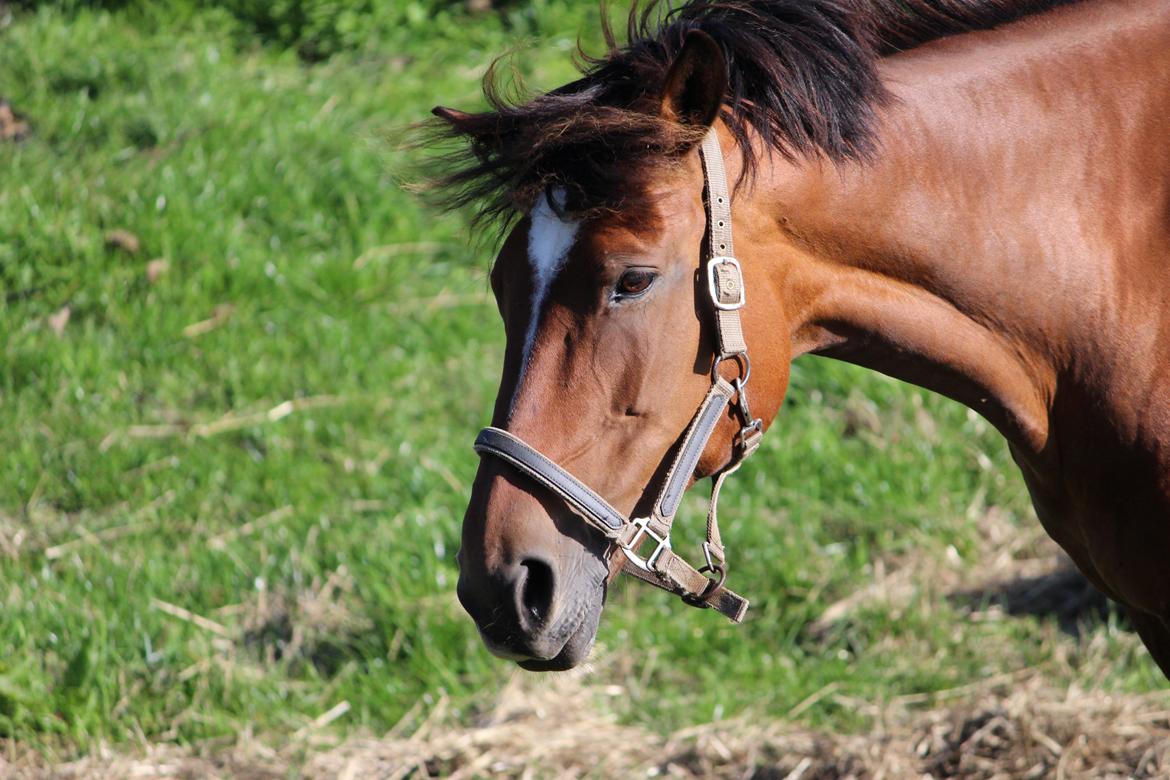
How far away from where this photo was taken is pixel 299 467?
4.75m

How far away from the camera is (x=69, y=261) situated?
17.9 ft

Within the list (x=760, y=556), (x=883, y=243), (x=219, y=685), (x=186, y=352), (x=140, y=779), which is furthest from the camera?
(x=186, y=352)

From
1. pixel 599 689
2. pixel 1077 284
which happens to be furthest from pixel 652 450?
pixel 599 689

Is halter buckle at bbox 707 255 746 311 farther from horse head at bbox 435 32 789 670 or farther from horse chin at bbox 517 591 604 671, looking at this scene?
horse chin at bbox 517 591 604 671

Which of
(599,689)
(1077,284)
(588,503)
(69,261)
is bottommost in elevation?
(599,689)

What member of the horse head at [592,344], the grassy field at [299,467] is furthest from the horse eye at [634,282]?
the grassy field at [299,467]

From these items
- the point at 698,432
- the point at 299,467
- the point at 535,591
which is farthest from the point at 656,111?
the point at 299,467

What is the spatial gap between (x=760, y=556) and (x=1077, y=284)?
2168 mm

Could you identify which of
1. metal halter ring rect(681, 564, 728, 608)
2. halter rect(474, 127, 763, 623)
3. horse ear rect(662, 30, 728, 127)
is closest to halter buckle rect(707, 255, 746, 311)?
halter rect(474, 127, 763, 623)

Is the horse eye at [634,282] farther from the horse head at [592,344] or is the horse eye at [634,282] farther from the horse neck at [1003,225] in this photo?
the horse neck at [1003,225]

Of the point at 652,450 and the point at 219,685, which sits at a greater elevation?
the point at 652,450

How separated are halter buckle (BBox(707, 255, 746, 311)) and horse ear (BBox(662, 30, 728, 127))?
0.25 metres

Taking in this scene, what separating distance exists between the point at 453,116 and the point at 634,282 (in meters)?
0.56

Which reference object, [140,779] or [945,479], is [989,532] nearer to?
[945,479]
